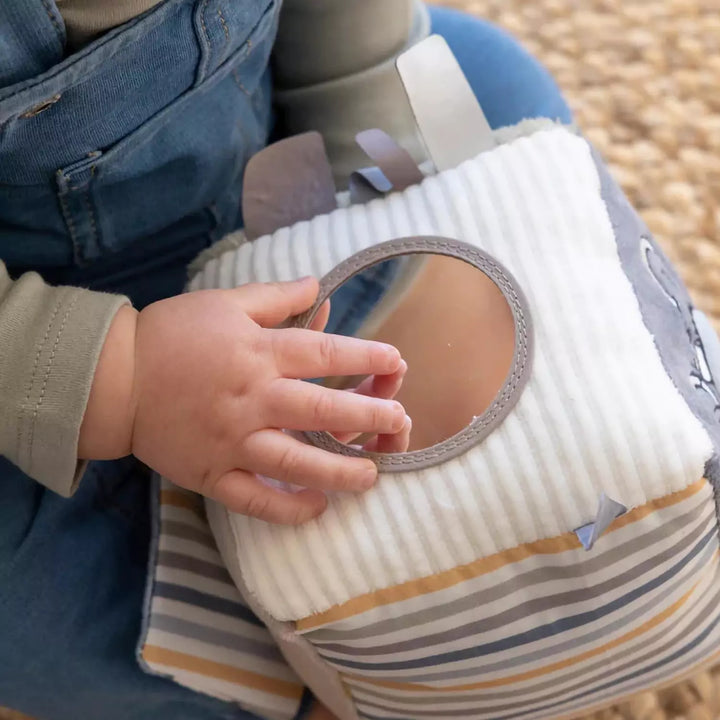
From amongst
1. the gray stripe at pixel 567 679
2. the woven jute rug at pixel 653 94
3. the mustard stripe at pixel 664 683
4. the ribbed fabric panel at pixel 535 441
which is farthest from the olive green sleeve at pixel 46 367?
the woven jute rug at pixel 653 94

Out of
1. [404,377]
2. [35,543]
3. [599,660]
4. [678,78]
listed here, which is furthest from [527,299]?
[678,78]

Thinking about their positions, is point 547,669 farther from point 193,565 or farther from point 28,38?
point 28,38

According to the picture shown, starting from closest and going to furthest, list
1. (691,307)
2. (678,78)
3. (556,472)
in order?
1. (556,472)
2. (691,307)
3. (678,78)

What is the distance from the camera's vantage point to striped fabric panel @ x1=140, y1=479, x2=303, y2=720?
53 centimetres

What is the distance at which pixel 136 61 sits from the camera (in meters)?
0.44

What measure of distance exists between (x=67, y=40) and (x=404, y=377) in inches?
9.1

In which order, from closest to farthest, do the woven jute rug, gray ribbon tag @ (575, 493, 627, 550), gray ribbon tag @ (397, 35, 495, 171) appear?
gray ribbon tag @ (575, 493, 627, 550)
gray ribbon tag @ (397, 35, 495, 171)
the woven jute rug

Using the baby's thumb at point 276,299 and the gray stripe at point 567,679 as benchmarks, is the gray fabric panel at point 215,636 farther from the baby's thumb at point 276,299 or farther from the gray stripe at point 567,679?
the baby's thumb at point 276,299

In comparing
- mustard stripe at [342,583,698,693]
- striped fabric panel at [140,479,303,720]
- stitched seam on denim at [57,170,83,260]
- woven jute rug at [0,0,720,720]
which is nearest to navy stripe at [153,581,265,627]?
striped fabric panel at [140,479,303,720]

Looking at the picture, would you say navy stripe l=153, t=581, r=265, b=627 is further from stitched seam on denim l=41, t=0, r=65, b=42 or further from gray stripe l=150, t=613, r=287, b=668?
stitched seam on denim l=41, t=0, r=65, b=42

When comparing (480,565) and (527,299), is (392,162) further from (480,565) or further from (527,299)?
(480,565)

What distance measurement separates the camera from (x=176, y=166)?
509 millimetres

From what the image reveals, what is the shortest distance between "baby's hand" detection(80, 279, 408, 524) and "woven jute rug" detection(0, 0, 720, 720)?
46cm

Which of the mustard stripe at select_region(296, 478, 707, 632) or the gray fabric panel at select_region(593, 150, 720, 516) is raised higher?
the gray fabric panel at select_region(593, 150, 720, 516)
